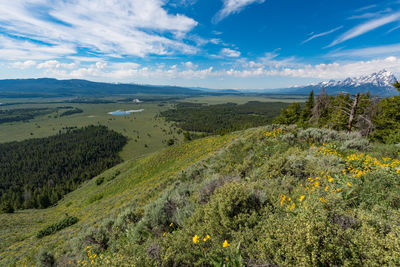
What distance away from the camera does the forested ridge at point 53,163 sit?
75.7 meters

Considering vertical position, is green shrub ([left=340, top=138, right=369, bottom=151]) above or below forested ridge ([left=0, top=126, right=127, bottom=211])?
above

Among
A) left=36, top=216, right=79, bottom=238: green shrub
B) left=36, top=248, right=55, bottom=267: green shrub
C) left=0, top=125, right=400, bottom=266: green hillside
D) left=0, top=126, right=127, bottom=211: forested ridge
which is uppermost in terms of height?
left=0, top=125, right=400, bottom=266: green hillside

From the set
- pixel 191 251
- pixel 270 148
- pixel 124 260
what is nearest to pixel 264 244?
pixel 191 251

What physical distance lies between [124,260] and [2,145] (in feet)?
615

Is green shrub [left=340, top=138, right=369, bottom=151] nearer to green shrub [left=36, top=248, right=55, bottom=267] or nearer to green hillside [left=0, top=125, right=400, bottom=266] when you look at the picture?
green hillside [left=0, top=125, right=400, bottom=266]

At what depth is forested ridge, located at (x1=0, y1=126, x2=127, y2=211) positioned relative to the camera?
75688 millimetres

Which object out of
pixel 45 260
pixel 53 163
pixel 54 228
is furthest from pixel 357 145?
pixel 53 163

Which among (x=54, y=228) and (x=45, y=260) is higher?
(x=45, y=260)

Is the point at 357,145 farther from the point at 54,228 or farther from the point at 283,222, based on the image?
the point at 54,228

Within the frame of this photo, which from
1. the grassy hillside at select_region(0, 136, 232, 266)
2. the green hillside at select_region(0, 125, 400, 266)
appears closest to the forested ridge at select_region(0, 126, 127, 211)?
the grassy hillside at select_region(0, 136, 232, 266)

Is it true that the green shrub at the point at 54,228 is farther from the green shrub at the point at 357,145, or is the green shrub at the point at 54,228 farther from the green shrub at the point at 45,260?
the green shrub at the point at 357,145

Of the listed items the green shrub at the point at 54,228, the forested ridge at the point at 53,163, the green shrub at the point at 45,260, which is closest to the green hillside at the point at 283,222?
the green shrub at the point at 45,260

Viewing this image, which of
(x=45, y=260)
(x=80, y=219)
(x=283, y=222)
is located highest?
(x=283, y=222)

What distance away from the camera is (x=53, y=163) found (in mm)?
100062
